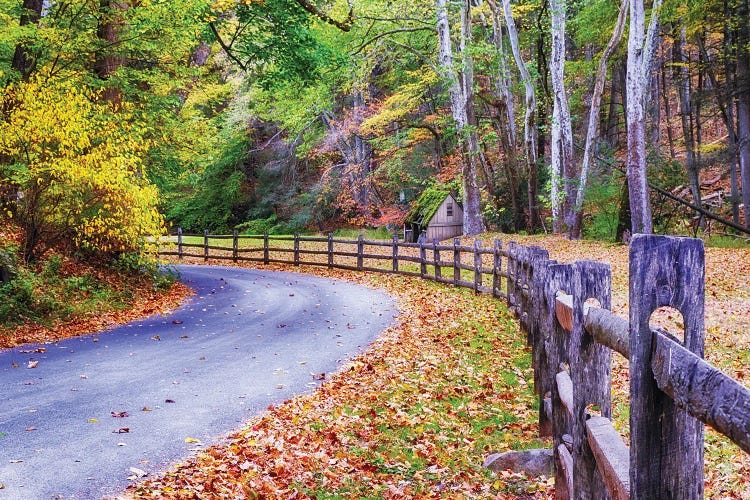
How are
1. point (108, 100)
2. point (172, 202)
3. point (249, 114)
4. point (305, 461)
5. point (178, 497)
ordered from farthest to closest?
point (172, 202) → point (249, 114) → point (108, 100) → point (305, 461) → point (178, 497)

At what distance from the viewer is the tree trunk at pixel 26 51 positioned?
1405cm

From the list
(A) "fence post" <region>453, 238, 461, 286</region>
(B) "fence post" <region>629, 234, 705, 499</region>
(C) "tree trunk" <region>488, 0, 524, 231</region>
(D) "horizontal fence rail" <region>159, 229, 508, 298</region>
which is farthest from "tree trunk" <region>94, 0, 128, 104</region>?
(C) "tree trunk" <region>488, 0, 524, 231</region>

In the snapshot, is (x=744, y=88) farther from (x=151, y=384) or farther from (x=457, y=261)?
(x=151, y=384)

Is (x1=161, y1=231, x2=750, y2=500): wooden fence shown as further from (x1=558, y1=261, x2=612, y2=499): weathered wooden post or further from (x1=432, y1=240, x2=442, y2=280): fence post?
(x1=432, y1=240, x2=442, y2=280): fence post

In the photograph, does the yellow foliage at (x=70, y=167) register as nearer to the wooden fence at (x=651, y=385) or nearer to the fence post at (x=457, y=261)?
the fence post at (x=457, y=261)

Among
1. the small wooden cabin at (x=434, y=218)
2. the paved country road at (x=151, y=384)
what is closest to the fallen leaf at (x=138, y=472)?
the paved country road at (x=151, y=384)

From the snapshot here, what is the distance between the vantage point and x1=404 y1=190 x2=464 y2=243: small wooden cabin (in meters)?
33.2

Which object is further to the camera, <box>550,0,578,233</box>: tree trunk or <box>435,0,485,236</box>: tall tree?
<box>435,0,485,236</box>: tall tree

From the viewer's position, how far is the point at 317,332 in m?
12.4

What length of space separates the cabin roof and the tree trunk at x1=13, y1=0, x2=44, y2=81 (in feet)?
69.9

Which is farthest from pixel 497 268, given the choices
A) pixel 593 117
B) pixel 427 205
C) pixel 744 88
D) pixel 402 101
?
pixel 402 101

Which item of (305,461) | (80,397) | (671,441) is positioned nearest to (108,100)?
(80,397)

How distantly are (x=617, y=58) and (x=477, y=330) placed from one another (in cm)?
2391

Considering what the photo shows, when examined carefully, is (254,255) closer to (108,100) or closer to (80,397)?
(108,100)
